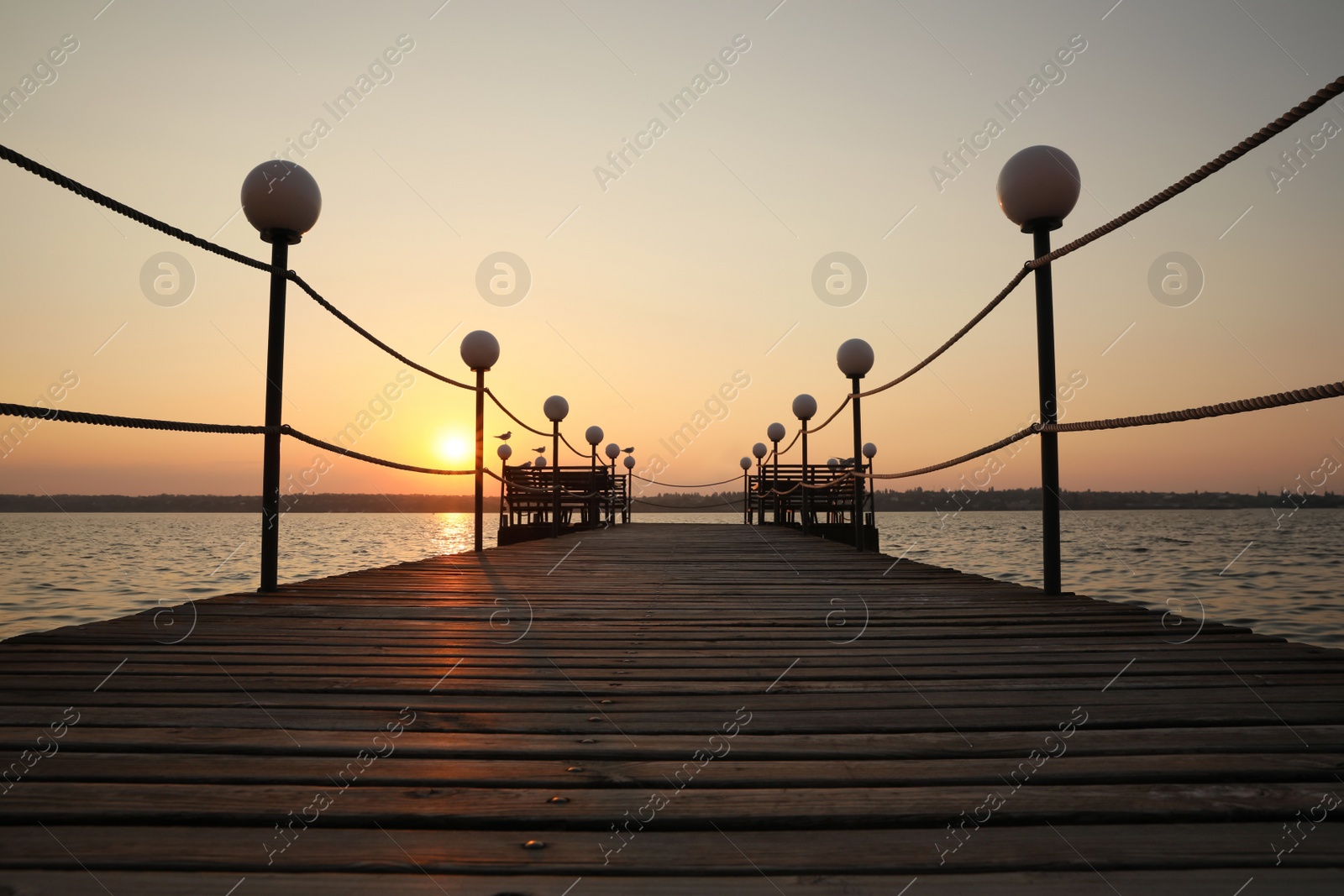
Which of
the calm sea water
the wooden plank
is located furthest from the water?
the wooden plank

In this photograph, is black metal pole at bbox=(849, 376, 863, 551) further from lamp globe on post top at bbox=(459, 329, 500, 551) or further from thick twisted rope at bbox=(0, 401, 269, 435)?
thick twisted rope at bbox=(0, 401, 269, 435)

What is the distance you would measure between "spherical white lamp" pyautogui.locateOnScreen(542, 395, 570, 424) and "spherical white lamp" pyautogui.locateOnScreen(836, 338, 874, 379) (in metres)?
4.77

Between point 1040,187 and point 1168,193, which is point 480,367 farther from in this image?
point 1168,193

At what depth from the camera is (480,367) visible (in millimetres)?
6121

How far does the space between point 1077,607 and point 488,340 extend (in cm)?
484

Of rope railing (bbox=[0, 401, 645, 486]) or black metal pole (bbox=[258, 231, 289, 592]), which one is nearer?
rope railing (bbox=[0, 401, 645, 486])

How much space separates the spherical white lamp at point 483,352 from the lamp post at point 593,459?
567 centimetres

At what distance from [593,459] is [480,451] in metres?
7.55

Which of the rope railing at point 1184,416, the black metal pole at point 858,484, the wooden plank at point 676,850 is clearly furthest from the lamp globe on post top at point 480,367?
the wooden plank at point 676,850

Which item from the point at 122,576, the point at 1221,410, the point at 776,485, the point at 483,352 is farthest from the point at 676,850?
the point at 122,576

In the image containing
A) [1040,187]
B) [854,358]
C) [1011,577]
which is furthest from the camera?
[1011,577]

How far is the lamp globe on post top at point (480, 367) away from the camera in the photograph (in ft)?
18.2

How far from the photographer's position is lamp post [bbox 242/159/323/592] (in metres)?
3.25

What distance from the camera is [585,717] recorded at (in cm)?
153
